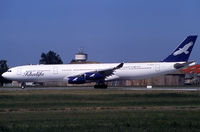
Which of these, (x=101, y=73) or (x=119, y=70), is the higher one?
(x=119, y=70)

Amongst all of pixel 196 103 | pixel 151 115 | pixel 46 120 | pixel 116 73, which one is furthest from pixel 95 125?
pixel 116 73

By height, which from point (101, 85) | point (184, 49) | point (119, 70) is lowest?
point (101, 85)

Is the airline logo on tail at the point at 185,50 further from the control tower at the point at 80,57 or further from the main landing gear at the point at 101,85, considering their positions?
the control tower at the point at 80,57

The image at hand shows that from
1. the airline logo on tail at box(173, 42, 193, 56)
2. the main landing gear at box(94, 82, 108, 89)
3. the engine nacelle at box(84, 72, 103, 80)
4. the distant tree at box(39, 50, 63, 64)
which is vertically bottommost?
the main landing gear at box(94, 82, 108, 89)

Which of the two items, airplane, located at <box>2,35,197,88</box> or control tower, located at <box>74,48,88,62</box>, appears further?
control tower, located at <box>74,48,88,62</box>

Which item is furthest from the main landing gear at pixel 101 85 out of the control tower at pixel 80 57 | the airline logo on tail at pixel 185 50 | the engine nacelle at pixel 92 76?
the control tower at pixel 80 57

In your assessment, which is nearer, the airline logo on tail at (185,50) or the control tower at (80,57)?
the airline logo on tail at (185,50)

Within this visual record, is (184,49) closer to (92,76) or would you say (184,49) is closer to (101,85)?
(101,85)

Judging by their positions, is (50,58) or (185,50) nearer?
(185,50)

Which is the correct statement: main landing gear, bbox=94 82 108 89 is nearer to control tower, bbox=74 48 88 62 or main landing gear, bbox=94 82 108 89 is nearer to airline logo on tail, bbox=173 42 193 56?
airline logo on tail, bbox=173 42 193 56

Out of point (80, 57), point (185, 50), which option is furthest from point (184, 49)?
point (80, 57)

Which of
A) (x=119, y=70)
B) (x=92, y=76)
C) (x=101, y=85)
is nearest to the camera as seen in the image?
(x=92, y=76)

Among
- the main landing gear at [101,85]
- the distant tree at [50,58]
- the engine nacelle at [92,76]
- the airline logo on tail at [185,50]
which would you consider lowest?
the main landing gear at [101,85]

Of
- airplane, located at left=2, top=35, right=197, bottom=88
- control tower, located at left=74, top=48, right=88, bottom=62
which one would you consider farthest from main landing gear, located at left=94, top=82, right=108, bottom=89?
control tower, located at left=74, top=48, right=88, bottom=62
